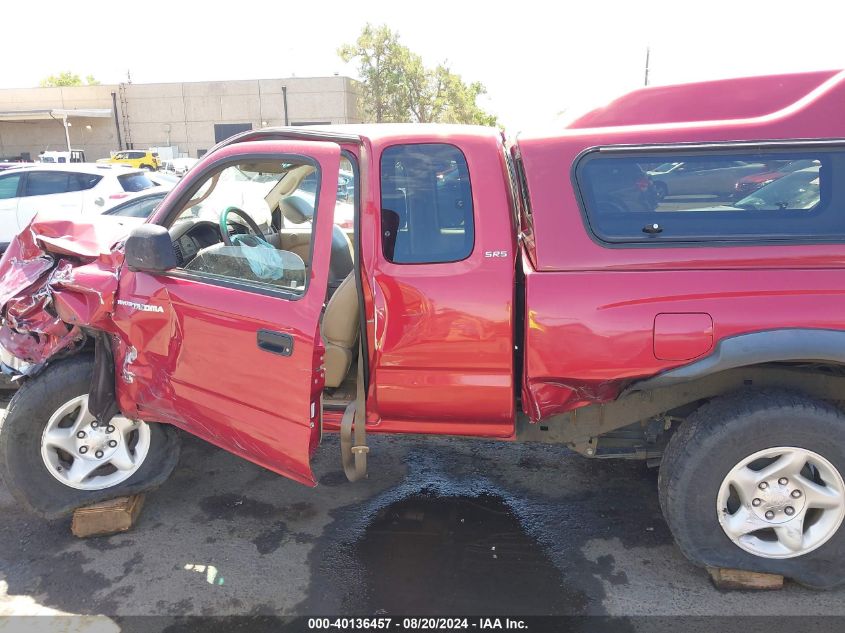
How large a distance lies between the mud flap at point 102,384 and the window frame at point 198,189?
0.52m

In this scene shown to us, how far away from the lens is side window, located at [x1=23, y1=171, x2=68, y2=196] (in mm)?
9570

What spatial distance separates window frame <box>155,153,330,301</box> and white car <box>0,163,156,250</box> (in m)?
7.21

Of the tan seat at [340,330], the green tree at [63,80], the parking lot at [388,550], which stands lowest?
the parking lot at [388,550]

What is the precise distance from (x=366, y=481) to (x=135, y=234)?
6.42 ft

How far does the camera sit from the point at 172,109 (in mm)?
44750

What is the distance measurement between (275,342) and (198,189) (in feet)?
3.15

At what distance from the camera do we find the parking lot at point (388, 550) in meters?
2.75

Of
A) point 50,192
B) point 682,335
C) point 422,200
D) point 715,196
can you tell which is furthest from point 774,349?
point 50,192

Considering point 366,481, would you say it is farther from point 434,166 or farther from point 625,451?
point 434,166

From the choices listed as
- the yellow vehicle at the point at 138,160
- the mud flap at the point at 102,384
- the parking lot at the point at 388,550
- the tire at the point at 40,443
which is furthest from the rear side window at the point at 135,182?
the yellow vehicle at the point at 138,160

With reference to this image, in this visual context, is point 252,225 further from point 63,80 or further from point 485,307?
point 63,80

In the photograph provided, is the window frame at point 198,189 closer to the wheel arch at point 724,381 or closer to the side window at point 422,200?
the side window at point 422,200

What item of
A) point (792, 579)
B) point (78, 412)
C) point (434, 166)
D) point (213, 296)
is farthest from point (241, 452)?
point (792, 579)

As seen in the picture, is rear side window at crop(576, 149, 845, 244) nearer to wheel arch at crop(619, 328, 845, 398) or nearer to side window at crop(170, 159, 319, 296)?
wheel arch at crop(619, 328, 845, 398)
